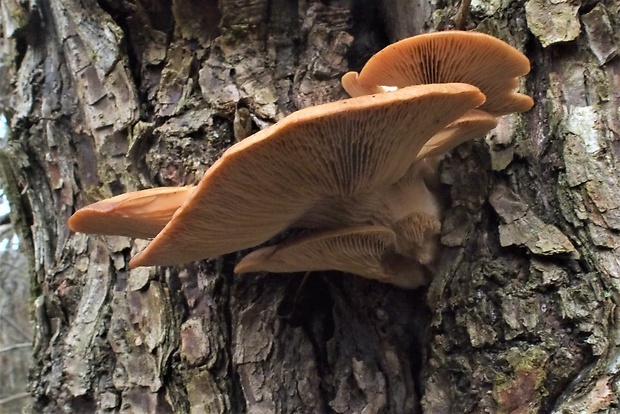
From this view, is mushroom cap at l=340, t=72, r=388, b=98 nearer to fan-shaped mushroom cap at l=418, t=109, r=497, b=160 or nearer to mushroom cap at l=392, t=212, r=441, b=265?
fan-shaped mushroom cap at l=418, t=109, r=497, b=160

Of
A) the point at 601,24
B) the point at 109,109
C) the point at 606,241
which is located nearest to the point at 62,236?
the point at 109,109

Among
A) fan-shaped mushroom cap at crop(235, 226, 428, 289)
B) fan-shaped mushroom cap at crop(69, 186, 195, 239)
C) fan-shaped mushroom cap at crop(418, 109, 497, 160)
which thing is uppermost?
fan-shaped mushroom cap at crop(418, 109, 497, 160)

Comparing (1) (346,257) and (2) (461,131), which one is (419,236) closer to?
(1) (346,257)

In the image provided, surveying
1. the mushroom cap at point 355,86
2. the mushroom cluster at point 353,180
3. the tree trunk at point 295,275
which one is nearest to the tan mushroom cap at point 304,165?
the mushroom cluster at point 353,180

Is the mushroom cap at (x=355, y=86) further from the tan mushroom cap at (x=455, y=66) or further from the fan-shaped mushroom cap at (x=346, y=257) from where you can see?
the fan-shaped mushroom cap at (x=346, y=257)

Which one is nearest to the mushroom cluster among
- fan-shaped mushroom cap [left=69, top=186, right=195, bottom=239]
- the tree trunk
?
fan-shaped mushroom cap [left=69, top=186, right=195, bottom=239]

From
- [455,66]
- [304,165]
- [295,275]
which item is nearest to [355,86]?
[455,66]

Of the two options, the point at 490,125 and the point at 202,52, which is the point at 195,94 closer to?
the point at 202,52
